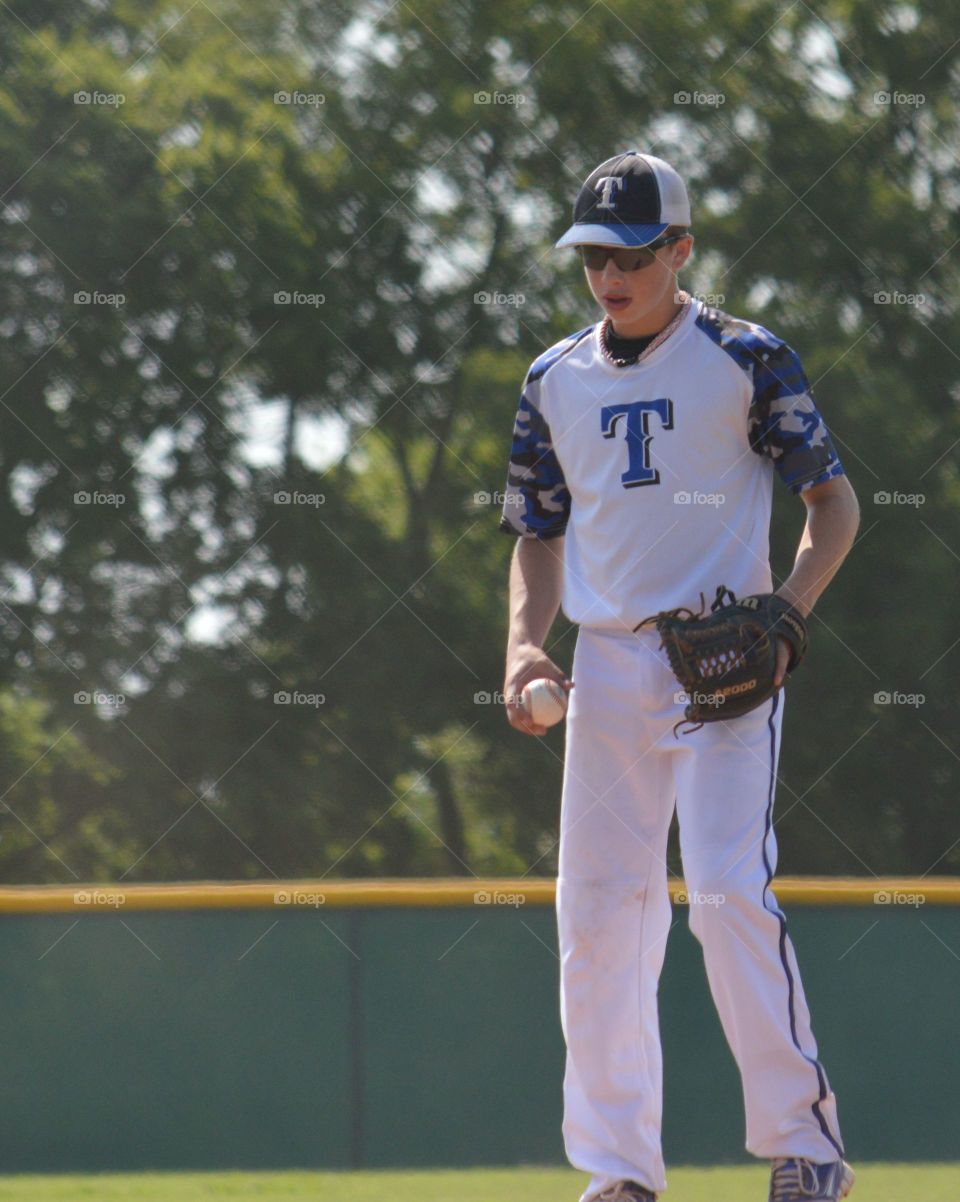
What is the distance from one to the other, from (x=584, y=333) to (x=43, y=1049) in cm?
238

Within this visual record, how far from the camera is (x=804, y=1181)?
8.16 ft

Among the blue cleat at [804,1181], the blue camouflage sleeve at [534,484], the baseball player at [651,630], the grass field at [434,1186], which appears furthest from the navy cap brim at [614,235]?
the grass field at [434,1186]

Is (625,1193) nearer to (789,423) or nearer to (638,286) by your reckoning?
(789,423)

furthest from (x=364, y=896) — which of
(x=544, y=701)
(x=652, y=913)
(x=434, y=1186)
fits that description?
(x=544, y=701)

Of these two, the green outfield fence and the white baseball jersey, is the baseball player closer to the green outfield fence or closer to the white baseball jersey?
the white baseball jersey

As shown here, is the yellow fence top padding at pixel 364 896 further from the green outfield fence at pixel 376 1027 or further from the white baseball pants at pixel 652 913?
the white baseball pants at pixel 652 913

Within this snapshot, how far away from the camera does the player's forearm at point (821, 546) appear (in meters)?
2.73

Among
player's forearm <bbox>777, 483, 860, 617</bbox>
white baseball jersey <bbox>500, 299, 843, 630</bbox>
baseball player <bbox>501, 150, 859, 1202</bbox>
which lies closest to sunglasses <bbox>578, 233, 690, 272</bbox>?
baseball player <bbox>501, 150, 859, 1202</bbox>

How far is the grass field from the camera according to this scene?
3.57 m

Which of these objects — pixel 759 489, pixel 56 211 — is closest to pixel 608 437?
pixel 759 489

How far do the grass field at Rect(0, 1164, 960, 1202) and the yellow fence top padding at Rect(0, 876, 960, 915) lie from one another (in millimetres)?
652

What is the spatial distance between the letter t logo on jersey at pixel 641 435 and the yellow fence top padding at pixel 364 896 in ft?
5.78

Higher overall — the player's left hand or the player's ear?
the player's ear

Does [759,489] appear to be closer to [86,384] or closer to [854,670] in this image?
[854,670]
